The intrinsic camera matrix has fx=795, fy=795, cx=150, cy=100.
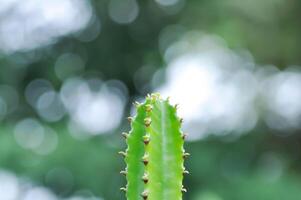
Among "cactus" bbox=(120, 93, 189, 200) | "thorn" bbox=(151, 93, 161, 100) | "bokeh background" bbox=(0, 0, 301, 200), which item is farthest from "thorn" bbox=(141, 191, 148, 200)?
"bokeh background" bbox=(0, 0, 301, 200)

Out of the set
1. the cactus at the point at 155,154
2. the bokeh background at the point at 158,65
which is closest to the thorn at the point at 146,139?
the cactus at the point at 155,154

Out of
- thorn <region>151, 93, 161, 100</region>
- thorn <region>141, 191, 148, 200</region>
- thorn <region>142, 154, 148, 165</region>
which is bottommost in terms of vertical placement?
thorn <region>141, 191, 148, 200</region>

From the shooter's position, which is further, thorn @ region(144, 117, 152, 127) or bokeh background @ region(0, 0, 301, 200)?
bokeh background @ region(0, 0, 301, 200)

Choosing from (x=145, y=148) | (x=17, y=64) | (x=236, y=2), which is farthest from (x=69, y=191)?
(x=145, y=148)

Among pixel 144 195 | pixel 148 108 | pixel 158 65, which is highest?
pixel 158 65

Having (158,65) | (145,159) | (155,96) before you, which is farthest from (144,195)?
(158,65)

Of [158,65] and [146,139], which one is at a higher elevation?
[158,65]

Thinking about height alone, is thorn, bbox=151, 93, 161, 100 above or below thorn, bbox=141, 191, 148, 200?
above

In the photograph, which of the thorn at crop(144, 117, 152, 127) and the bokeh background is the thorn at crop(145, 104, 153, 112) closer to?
the thorn at crop(144, 117, 152, 127)

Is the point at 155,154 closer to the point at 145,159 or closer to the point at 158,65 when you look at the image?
the point at 145,159
